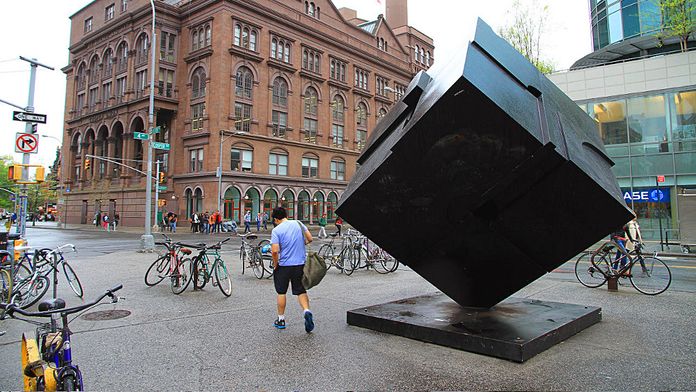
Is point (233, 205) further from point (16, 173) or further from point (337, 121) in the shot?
point (16, 173)

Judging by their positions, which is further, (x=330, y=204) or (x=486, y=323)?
(x=330, y=204)

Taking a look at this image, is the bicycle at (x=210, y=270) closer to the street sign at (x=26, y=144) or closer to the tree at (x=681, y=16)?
the street sign at (x=26, y=144)

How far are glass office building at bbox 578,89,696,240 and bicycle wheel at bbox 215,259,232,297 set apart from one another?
2261 cm

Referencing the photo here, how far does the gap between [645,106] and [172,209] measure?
41.3m

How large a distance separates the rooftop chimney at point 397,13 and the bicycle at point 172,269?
66.8 metres

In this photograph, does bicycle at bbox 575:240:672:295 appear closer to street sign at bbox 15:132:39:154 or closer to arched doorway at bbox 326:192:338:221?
street sign at bbox 15:132:39:154

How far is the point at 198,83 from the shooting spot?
151 feet

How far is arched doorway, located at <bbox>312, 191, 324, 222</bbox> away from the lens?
51531 millimetres

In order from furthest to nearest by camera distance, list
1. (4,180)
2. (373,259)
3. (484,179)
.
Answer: (4,180) → (373,259) → (484,179)

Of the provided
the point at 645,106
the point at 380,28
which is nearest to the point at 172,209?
the point at 380,28

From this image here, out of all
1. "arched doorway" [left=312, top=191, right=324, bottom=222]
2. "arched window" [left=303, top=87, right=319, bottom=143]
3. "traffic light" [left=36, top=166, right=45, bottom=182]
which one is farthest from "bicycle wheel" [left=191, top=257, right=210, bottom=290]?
"arched window" [left=303, top=87, right=319, bottom=143]

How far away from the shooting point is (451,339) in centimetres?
525

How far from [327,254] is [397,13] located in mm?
64797

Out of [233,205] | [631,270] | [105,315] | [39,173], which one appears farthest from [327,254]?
[233,205]
